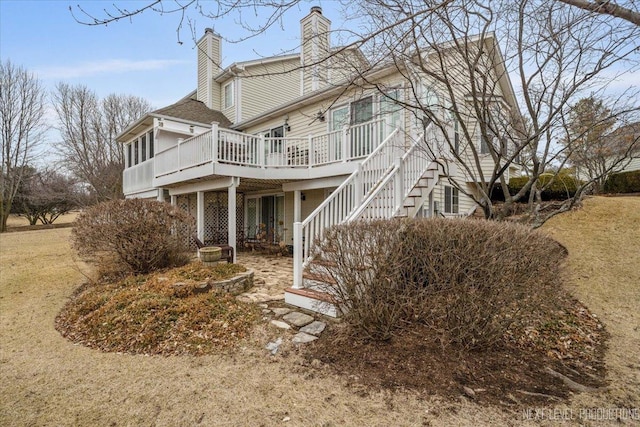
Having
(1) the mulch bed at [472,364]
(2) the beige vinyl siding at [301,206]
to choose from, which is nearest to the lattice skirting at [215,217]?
(2) the beige vinyl siding at [301,206]

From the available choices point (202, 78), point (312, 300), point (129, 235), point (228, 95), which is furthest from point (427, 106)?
point (202, 78)

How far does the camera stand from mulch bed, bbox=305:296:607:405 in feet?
9.75

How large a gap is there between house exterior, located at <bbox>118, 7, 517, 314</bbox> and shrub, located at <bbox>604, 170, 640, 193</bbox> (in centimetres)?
627

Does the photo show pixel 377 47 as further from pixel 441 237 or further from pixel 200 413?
pixel 200 413

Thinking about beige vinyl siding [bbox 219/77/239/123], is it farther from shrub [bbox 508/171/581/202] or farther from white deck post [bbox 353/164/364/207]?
shrub [bbox 508/171/581/202]

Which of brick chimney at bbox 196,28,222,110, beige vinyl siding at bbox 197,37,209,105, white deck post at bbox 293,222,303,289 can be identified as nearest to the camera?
white deck post at bbox 293,222,303,289

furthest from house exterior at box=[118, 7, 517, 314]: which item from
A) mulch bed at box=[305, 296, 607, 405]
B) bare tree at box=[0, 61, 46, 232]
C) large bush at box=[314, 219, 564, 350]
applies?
bare tree at box=[0, 61, 46, 232]

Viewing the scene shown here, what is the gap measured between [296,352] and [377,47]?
476 cm

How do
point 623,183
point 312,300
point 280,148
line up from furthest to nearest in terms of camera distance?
point 623,183 → point 280,148 → point 312,300

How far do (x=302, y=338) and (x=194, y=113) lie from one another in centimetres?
1262

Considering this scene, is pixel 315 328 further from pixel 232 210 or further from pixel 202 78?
pixel 202 78

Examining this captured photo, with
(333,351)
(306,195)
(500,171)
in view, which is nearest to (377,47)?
(500,171)

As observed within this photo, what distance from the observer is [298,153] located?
9.94 m

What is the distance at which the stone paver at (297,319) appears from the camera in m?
4.40
